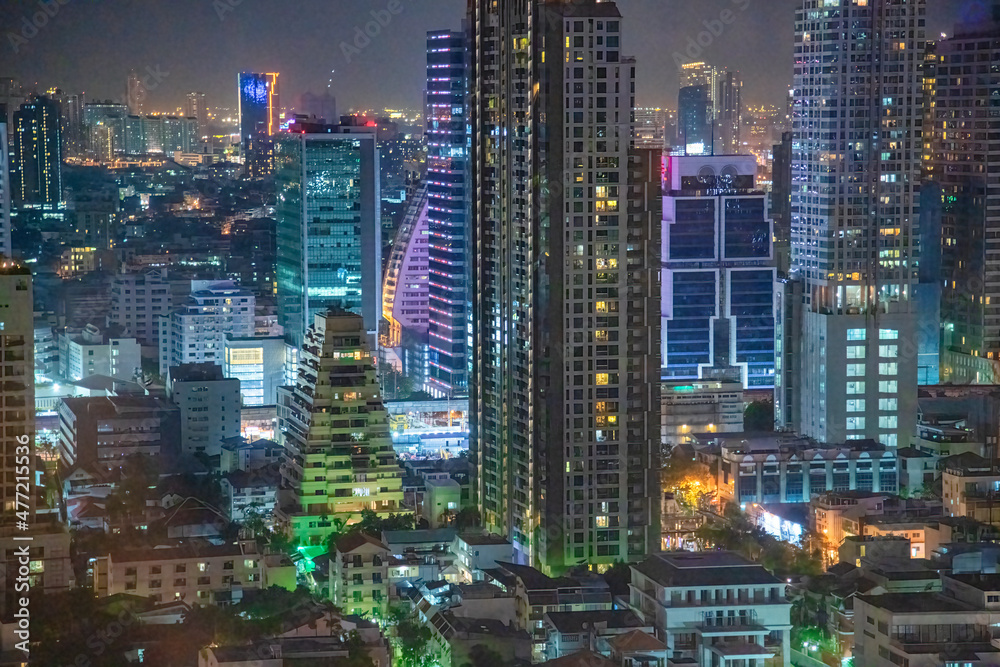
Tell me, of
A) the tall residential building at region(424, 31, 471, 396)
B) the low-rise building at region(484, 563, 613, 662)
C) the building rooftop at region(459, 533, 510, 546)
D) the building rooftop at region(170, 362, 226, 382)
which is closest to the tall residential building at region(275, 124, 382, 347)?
the tall residential building at region(424, 31, 471, 396)

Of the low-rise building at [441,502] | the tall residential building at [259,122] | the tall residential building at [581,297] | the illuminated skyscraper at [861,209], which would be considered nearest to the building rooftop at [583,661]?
the tall residential building at [581,297]

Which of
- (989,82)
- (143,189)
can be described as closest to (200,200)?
(143,189)

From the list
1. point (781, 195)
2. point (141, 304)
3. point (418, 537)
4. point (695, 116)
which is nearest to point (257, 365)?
point (141, 304)

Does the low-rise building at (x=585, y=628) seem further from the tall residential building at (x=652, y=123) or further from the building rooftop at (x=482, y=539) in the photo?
the tall residential building at (x=652, y=123)

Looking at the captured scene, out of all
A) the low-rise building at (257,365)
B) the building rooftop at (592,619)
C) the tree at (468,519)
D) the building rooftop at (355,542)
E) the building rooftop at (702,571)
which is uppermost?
the low-rise building at (257,365)

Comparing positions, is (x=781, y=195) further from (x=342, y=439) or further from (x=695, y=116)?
(x=342, y=439)

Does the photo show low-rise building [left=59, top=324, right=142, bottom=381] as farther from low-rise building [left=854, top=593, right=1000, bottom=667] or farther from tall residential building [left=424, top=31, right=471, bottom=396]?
low-rise building [left=854, top=593, right=1000, bottom=667]

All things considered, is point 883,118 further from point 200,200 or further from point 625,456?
point 200,200
